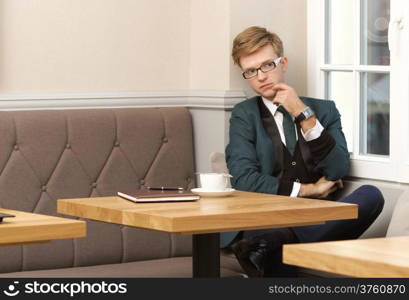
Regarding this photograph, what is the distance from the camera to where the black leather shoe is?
3459 mm

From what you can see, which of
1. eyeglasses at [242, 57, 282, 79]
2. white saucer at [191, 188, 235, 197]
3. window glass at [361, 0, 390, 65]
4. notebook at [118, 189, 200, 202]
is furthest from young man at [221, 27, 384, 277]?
notebook at [118, 189, 200, 202]

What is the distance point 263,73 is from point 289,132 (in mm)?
253

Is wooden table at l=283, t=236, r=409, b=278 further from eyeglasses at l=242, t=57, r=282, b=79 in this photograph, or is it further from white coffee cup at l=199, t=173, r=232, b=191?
eyeglasses at l=242, t=57, r=282, b=79

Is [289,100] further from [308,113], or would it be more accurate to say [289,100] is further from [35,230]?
[35,230]

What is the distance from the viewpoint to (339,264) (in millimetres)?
2041

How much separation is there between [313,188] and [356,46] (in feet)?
2.02

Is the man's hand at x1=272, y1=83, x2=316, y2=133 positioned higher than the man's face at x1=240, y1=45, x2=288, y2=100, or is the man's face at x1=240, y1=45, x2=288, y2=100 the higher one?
the man's face at x1=240, y1=45, x2=288, y2=100

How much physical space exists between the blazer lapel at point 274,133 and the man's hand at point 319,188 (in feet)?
0.42

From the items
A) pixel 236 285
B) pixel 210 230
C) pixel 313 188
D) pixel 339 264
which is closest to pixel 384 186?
pixel 313 188

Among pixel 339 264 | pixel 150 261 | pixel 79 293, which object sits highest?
pixel 339 264

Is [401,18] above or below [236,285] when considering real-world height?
above

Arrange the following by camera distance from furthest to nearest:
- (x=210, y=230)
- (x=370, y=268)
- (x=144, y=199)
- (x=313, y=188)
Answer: (x=313, y=188), (x=144, y=199), (x=210, y=230), (x=370, y=268)

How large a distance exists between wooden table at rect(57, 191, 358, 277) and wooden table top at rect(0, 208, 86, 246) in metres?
0.33

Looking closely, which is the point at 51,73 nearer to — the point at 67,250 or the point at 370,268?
the point at 67,250
